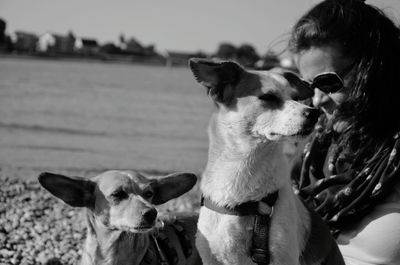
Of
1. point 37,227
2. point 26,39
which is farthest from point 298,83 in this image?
point 26,39

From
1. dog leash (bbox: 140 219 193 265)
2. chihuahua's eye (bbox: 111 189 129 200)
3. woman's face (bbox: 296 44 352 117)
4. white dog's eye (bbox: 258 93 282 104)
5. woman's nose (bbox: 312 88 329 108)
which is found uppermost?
woman's face (bbox: 296 44 352 117)

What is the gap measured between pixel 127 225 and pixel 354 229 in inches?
77.6

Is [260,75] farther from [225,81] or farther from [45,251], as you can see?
[45,251]

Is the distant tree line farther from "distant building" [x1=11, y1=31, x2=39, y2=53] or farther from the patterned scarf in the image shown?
the patterned scarf

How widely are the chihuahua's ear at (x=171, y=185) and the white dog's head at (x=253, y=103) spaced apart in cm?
118

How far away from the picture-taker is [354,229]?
453cm

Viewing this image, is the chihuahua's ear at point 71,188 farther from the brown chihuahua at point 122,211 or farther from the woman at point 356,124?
the woman at point 356,124

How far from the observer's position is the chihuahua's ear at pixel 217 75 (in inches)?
148

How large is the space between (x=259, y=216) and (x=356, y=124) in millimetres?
1525

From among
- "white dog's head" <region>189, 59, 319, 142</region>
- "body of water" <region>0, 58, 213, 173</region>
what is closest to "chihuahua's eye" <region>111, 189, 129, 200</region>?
"white dog's head" <region>189, 59, 319, 142</region>

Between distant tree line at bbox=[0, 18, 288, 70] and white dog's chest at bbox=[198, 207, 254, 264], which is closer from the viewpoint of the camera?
white dog's chest at bbox=[198, 207, 254, 264]

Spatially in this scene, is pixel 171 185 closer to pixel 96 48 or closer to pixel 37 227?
pixel 37 227

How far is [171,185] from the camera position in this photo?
4996 millimetres

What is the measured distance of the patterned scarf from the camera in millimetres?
4344
